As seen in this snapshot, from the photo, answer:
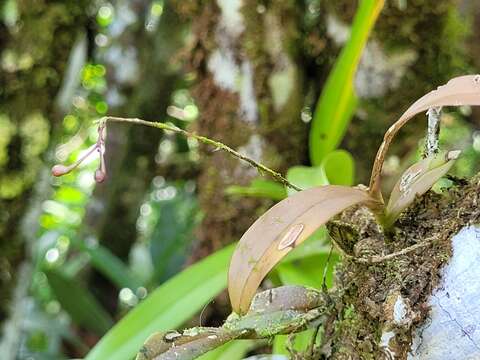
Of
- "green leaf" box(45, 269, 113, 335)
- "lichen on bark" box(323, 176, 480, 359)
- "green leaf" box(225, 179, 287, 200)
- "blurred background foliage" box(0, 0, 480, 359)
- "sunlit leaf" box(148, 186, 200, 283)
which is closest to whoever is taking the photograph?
"lichen on bark" box(323, 176, 480, 359)

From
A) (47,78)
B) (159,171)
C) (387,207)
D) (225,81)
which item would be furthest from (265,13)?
(159,171)

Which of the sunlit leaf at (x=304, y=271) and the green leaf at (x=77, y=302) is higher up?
the sunlit leaf at (x=304, y=271)

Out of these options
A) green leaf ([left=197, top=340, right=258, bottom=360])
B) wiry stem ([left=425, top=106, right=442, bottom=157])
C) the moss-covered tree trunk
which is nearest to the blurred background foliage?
the moss-covered tree trunk

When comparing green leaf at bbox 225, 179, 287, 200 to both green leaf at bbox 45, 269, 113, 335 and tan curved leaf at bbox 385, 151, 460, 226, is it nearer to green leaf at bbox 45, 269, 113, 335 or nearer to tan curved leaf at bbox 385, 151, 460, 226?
tan curved leaf at bbox 385, 151, 460, 226

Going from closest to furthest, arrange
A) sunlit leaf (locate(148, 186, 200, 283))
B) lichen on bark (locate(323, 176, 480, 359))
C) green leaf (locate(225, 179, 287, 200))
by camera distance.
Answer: lichen on bark (locate(323, 176, 480, 359))
green leaf (locate(225, 179, 287, 200))
sunlit leaf (locate(148, 186, 200, 283))

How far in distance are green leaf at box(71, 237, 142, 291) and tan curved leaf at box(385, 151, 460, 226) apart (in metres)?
1.02

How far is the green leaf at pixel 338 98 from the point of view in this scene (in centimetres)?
74

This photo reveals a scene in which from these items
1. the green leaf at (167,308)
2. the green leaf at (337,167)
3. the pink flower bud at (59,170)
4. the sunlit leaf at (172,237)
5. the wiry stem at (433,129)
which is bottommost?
the sunlit leaf at (172,237)

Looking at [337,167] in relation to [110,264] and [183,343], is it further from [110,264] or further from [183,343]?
[110,264]

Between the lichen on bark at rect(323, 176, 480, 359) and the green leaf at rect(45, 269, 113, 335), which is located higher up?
the lichen on bark at rect(323, 176, 480, 359)

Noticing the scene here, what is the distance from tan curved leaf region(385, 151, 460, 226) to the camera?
38cm

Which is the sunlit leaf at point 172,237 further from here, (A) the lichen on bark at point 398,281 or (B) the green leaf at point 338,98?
(A) the lichen on bark at point 398,281

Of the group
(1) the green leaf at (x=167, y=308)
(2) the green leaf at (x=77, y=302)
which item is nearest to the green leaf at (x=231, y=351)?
(1) the green leaf at (x=167, y=308)

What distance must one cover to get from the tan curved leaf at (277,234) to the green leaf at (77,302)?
1.00 metres
